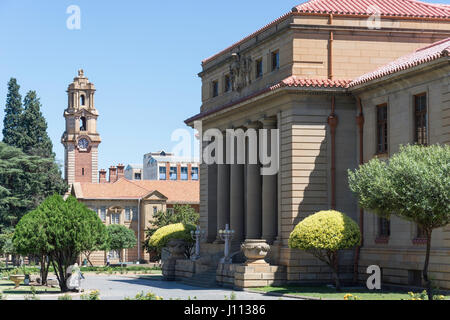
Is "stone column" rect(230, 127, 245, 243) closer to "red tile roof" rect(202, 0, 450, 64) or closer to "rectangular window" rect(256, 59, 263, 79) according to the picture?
"rectangular window" rect(256, 59, 263, 79)

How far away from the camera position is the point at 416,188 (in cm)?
3322

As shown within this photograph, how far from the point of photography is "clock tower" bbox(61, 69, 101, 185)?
150 m

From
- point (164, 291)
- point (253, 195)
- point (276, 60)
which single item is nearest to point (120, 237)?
point (253, 195)

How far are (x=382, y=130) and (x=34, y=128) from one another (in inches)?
2492

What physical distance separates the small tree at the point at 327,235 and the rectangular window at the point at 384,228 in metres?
2.45

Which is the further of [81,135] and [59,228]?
[81,135]

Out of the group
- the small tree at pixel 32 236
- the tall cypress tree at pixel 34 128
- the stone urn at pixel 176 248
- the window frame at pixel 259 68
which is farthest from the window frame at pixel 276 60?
the tall cypress tree at pixel 34 128

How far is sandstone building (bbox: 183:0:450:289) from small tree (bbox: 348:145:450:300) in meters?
5.87

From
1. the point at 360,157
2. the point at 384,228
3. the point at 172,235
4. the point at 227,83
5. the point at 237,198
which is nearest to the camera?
the point at 384,228

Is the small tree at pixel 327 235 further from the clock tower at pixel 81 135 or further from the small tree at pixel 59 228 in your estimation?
the clock tower at pixel 81 135

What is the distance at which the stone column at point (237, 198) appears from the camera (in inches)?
2124

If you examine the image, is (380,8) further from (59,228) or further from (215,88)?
(59,228)
